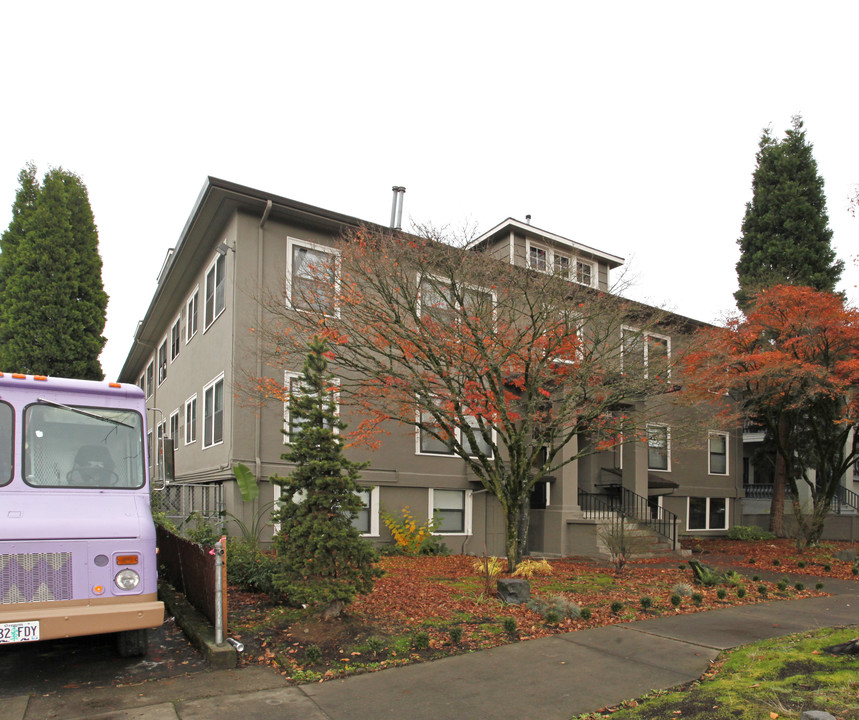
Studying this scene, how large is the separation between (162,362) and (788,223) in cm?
2432

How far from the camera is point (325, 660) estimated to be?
657 cm

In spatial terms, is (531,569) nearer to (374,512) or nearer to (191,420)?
(374,512)

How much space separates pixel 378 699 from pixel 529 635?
2.68m

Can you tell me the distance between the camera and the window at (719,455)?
25141 mm

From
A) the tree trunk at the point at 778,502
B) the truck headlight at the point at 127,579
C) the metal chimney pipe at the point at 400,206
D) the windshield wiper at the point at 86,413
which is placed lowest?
the tree trunk at the point at 778,502

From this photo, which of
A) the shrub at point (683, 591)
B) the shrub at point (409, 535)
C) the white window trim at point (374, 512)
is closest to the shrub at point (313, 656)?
the shrub at point (683, 591)

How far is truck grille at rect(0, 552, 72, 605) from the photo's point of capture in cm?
564

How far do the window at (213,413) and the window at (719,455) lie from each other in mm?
17984

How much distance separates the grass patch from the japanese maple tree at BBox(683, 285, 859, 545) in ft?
33.3

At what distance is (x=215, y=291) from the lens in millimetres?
17375

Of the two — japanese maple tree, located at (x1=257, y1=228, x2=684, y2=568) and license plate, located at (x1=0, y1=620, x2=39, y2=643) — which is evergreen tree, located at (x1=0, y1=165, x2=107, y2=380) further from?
license plate, located at (x1=0, y1=620, x2=39, y2=643)

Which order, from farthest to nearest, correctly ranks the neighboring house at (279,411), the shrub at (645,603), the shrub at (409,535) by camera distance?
1. the shrub at (409,535)
2. the neighboring house at (279,411)
3. the shrub at (645,603)

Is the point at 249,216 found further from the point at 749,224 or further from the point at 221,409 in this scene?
the point at 749,224

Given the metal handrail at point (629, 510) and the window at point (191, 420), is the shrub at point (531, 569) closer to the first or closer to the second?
the metal handrail at point (629, 510)
